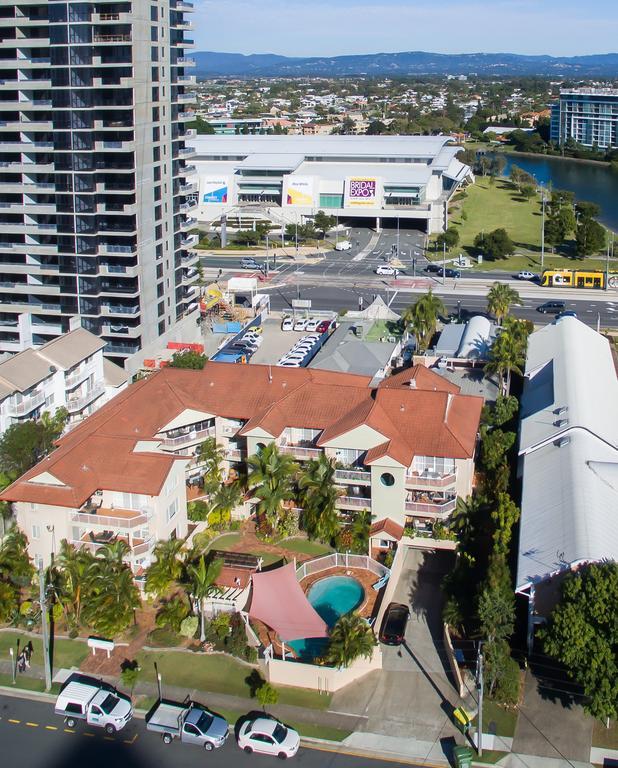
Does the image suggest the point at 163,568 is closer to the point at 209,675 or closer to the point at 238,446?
the point at 209,675

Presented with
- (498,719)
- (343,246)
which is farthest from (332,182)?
(498,719)

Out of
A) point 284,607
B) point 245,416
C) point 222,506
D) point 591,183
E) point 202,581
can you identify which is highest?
point 591,183

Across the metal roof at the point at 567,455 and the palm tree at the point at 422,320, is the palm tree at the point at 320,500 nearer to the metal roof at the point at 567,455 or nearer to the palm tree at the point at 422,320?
the metal roof at the point at 567,455

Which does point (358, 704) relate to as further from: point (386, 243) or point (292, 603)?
point (386, 243)

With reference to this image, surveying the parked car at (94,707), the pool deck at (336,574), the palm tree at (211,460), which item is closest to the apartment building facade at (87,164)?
the palm tree at (211,460)

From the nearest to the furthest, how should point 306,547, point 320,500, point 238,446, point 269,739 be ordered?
point 269,739 → point 320,500 → point 306,547 → point 238,446

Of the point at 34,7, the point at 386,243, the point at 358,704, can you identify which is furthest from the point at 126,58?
the point at 386,243

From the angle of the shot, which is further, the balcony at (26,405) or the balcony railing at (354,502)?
the balcony at (26,405)
